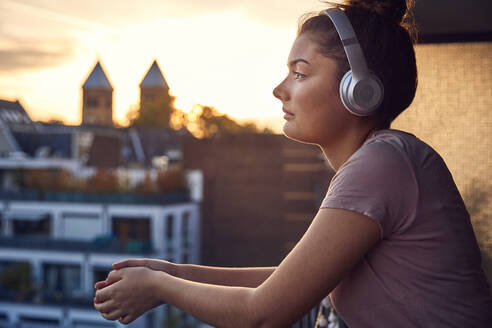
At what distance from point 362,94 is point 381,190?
0.22m

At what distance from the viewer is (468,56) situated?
214 centimetres

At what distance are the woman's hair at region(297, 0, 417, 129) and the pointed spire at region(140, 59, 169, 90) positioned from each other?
67.5 metres

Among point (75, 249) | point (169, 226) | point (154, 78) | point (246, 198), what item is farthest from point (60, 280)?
point (154, 78)

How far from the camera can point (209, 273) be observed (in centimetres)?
138

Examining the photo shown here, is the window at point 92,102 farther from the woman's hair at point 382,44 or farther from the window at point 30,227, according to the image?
the woman's hair at point 382,44

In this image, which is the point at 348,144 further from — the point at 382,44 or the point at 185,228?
the point at 185,228

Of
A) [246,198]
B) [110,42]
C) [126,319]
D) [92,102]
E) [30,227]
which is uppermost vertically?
[110,42]

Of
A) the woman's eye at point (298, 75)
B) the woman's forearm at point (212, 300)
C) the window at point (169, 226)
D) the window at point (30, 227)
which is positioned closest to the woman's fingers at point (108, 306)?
the woman's forearm at point (212, 300)

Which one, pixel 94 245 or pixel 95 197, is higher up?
pixel 95 197

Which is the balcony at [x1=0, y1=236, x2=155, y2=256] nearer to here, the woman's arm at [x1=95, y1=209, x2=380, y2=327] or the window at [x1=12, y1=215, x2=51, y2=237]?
the window at [x1=12, y1=215, x2=51, y2=237]

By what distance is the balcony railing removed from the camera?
71.6ft

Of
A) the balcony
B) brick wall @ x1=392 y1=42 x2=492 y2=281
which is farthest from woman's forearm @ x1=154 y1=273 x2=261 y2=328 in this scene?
the balcony

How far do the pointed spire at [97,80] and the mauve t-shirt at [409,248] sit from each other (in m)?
76.6

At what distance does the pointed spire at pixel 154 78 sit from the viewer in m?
67.6
